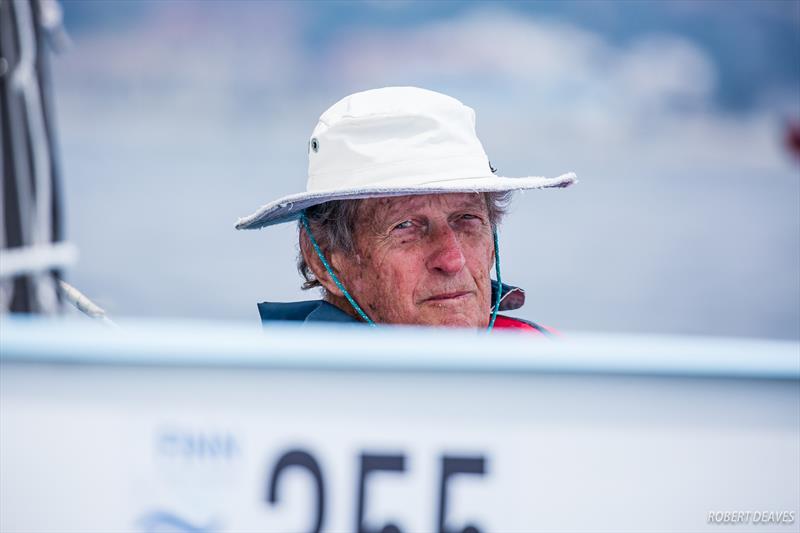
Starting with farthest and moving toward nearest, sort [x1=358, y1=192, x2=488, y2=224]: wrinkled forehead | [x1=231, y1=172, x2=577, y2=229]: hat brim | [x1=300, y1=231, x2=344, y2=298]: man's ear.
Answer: [x1=300, y1=231, x2=344, y2=298]: man's ear < [x1=358, y1=192, x2=488, y2=224]: wrinkled forehead < [x1=231, y1=172, x2=577, y2=229]: hat brim

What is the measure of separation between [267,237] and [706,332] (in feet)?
10.7

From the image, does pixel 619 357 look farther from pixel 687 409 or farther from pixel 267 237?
pixel 267 237

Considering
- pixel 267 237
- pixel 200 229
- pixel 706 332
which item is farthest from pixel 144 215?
pixel 706 332

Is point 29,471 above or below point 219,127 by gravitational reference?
below

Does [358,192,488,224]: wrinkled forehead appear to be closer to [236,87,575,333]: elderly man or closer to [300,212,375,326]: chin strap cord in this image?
[236,87,575,333]: elderly man

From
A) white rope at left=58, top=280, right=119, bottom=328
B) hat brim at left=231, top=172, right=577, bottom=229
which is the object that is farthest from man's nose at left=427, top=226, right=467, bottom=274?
white rope at left=58, top=280, right=119, bottom=328

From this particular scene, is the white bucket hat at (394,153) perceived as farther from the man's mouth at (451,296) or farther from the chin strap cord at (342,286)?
the man's mouth at (451,296)

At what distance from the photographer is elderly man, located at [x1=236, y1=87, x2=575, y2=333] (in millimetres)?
2168

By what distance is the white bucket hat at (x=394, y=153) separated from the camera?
215 cm

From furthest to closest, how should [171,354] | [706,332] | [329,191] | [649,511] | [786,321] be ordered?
[786,321], [706,332], [329,191], [649,511], [171,354]

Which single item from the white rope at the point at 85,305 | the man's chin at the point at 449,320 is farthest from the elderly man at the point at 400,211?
the white rope at the point at 85,305

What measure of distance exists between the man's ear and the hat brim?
0.09 metres

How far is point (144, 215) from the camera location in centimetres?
738

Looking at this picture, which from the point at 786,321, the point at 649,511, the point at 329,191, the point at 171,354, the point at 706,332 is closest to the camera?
the point at 171,354
